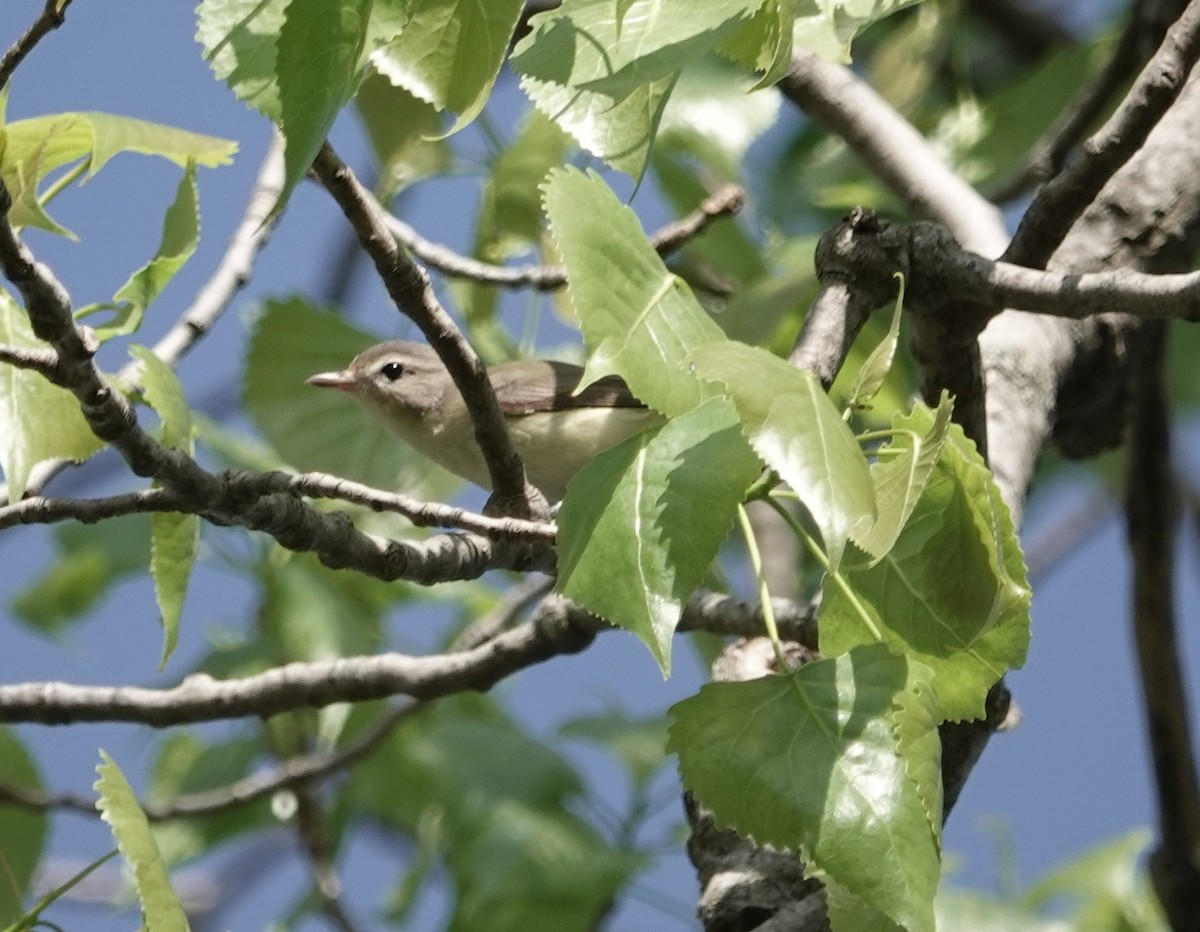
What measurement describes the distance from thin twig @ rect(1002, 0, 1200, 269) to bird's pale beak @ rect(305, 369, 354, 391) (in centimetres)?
135

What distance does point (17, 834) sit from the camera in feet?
6.68

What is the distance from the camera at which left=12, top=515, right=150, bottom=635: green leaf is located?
3.30 meters

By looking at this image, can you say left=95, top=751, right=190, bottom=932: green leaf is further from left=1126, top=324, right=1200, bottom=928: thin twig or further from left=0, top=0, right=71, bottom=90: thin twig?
left=1126, top=324, right=1200, bottom=928: thin twig

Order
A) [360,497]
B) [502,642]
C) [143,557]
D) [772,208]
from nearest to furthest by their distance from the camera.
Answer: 1. [360,497]
2. [502,642]
3. [143,557]
4. [772,208]

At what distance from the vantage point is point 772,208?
3729 millimetres

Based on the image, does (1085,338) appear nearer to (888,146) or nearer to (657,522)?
(888,146)

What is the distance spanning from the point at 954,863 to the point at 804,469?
195 centimetres

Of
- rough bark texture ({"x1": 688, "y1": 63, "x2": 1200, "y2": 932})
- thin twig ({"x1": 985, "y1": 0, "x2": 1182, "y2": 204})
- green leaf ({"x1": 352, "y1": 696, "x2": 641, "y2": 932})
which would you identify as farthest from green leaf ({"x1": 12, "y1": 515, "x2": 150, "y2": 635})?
thin twig ({"x1": 985, "y1": 0, "x2": 1182, "y2": 204})

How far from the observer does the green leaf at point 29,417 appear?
1.55 meters

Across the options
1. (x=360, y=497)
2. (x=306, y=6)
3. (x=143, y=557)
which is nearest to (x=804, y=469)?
(x=306, y=6)

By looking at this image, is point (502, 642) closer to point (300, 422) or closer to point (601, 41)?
point (300, 422)

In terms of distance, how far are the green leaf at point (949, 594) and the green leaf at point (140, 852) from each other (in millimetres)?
577

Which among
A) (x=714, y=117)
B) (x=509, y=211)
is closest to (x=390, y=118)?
(x=509, y=211)

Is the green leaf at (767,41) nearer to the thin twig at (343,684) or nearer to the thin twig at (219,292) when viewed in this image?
the thin twig at (343,684)
